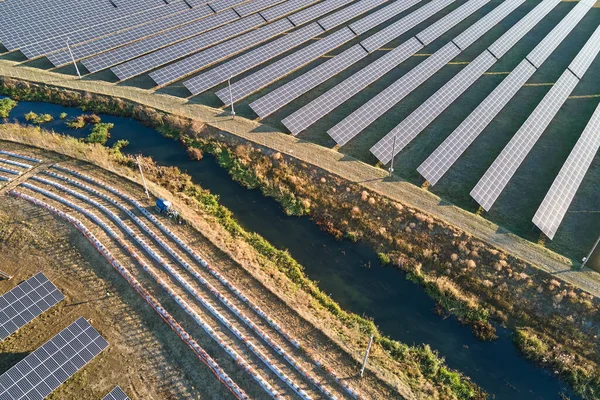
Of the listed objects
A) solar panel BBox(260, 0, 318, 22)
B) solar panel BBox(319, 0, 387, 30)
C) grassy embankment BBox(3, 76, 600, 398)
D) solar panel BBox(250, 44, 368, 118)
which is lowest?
grassy embankment BBox(3, 76, 600, 398)

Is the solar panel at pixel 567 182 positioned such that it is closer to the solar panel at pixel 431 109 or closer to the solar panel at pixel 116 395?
the solar panel at pixel 431 109

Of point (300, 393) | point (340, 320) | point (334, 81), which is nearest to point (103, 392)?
point (300, 393)

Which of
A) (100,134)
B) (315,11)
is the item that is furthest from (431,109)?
(100,134)

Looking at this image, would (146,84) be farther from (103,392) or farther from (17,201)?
(103,392)

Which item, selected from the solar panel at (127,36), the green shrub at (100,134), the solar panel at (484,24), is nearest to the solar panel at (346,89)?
the solar panel at (484,24)

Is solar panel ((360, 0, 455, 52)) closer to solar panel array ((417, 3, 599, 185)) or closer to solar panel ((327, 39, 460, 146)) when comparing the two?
solar panel ((327, 39, 460, 146))

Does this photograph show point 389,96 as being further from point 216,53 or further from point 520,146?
point 216,53

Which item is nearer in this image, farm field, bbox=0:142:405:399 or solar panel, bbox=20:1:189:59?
farm field, bbox=0:142:405:399

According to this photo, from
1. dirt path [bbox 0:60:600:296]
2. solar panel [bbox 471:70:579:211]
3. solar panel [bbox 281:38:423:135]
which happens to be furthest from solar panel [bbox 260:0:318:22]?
solar panel [bbox 471:70:579:211]
